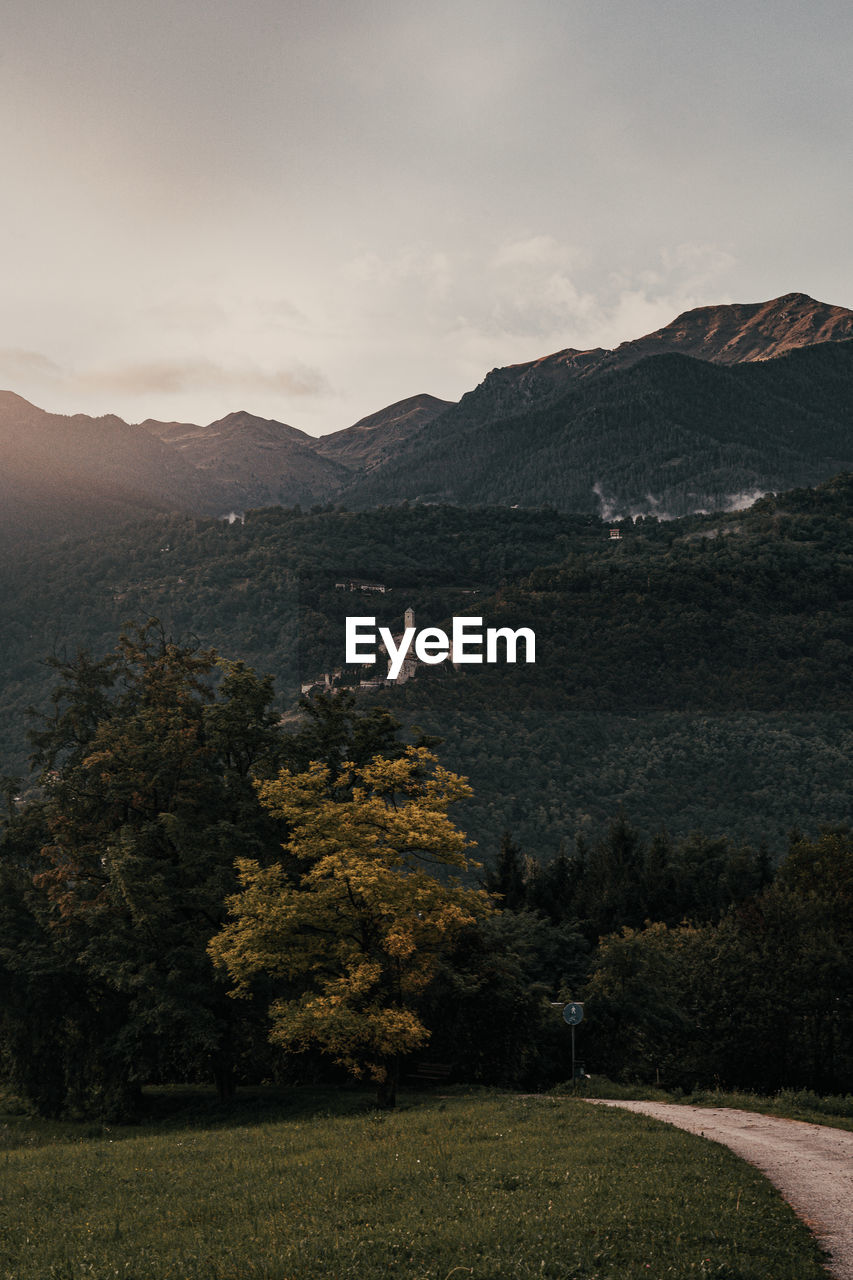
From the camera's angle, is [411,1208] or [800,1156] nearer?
[411,1208]

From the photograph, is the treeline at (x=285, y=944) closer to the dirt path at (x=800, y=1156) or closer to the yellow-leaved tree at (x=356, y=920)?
the yellow-leaved tree at (x=356, y=920)

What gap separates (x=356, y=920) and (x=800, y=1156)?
13.2 metres

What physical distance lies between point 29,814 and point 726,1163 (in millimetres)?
29481

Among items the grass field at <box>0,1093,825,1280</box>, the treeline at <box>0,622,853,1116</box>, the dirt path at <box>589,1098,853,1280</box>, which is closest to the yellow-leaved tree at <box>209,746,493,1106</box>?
the treeline at <box>0,622,853,1116</box>

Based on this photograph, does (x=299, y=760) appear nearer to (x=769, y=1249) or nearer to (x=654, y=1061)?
(x=654, y=1061)

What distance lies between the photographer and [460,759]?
16838 cm

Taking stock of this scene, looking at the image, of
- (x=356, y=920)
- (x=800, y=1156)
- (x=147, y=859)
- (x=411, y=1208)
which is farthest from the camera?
(x=147, y=859)

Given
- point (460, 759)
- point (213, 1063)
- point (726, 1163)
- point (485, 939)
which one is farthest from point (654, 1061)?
point (460, 759)

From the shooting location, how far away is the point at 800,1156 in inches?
727

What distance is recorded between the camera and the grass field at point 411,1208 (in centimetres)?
1191

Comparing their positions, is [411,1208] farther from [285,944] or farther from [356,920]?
[285,944]

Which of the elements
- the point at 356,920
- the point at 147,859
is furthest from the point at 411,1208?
the point at 147,859

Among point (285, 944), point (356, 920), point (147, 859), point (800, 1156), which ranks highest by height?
point (147, 859)

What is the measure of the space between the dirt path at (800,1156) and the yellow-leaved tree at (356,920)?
6.15 metres
